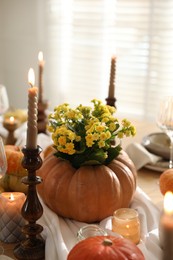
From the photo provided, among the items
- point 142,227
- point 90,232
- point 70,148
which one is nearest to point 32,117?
point 70,148

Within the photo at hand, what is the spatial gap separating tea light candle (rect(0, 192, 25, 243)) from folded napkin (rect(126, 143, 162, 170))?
570 millimetres

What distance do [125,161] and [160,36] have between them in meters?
1.76

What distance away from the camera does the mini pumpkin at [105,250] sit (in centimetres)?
89

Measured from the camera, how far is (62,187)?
1.21 m

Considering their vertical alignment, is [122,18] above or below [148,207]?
above

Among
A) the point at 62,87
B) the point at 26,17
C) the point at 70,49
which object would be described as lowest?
the point at 62,87

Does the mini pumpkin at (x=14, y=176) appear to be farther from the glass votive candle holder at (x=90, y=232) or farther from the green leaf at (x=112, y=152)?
the glass votive candle holder at (x=90, y=232)

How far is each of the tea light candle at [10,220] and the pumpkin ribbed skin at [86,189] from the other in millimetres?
106

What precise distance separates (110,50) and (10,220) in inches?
84.9

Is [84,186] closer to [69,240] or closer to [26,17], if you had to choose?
[69,240]

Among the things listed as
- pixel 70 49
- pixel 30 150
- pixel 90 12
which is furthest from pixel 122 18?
pixel 30 150

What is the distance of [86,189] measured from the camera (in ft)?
3.90

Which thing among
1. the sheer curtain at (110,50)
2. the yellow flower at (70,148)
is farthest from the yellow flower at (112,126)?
the sheer curtain at (110,50)

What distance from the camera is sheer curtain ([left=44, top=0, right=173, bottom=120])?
2920 mm
